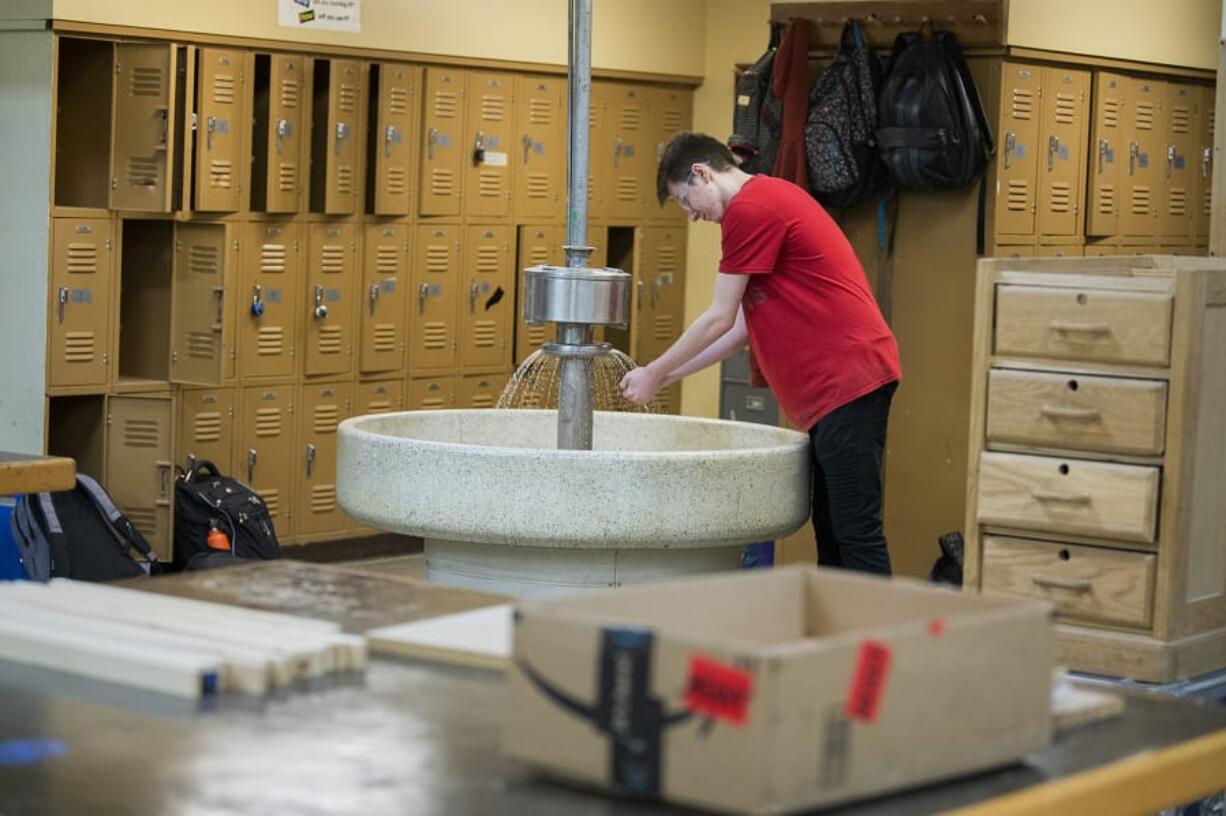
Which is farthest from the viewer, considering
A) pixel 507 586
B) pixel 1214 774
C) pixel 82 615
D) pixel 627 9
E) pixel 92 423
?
pixel 627 9

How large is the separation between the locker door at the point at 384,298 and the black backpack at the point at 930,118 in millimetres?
2474

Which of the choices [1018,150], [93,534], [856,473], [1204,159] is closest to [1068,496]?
[856,473]

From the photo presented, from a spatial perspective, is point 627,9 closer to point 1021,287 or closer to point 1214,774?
point 1021,287

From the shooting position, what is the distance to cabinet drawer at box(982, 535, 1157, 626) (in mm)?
3648

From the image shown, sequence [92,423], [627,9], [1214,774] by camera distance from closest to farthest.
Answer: [1214,774] → [92,423] → [627,9]

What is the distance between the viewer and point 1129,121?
29.9 feet

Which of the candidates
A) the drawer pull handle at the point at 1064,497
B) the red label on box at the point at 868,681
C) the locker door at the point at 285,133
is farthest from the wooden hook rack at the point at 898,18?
the red label on box at the point at 868,681

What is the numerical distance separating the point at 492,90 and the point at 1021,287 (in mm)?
5622

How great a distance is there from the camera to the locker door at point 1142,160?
9.15 metres

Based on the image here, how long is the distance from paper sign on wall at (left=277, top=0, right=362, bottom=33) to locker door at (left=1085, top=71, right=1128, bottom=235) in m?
3.25

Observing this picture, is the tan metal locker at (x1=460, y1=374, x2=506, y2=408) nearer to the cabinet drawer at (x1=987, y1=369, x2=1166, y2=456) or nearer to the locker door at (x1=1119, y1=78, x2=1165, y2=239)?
the locker door at (x1=1119, y1=78, x2=1165, y2=239)

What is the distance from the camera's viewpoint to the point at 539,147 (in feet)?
30.6

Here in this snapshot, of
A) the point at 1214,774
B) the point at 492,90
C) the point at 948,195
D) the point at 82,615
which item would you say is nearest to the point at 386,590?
the point at 82,615

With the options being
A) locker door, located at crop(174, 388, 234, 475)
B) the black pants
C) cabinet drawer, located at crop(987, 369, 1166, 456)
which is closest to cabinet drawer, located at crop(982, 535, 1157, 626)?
cabinet drawer, located at crop(987, 369, 1166, 456)
